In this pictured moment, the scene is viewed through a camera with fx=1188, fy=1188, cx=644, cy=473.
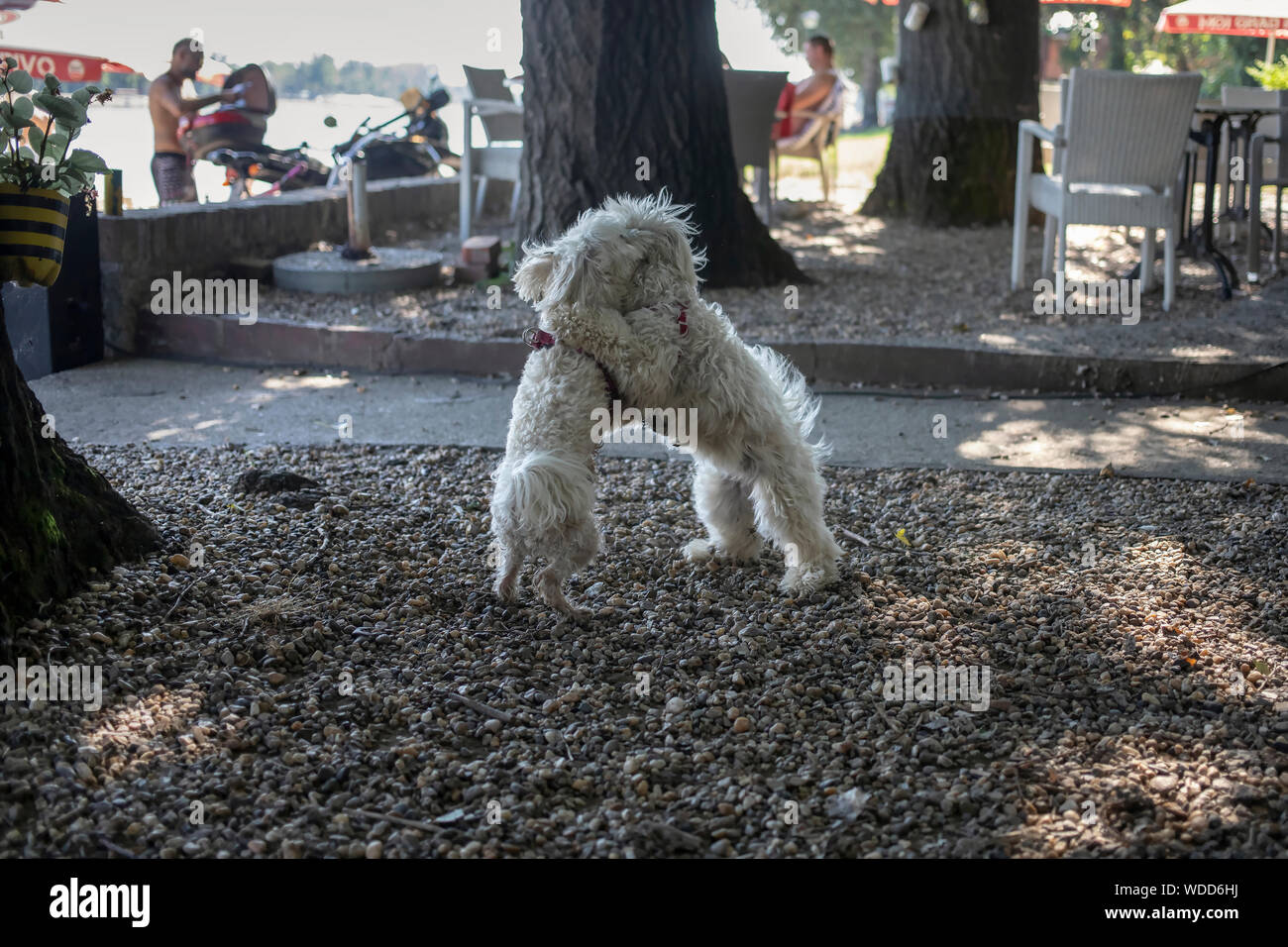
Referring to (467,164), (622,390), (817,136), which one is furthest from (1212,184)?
(817,136)

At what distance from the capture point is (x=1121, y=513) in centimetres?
486

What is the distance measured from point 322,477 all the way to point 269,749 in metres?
2.40

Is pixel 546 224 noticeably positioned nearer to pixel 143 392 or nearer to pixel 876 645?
pixel 143 392

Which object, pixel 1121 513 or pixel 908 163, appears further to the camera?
pixel 908 163

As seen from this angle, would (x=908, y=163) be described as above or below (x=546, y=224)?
above

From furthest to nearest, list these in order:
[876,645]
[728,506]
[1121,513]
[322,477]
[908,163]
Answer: [908,163] < [322,477] < [1121,513] < [728,506] < [876,645]

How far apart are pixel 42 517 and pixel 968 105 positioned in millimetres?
10611

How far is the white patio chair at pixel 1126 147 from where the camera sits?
25.7ft

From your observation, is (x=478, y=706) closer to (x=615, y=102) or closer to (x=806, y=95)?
(x=615, y=102)

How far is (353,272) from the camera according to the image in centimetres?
876

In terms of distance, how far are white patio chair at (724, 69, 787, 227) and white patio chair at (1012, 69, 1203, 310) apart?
3.80 metres

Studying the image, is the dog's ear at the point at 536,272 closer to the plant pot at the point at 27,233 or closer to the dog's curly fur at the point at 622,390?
the dog's curly fur at the point at 622,390
